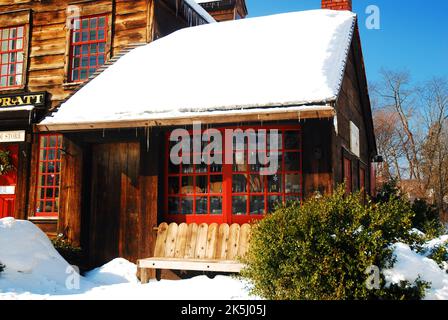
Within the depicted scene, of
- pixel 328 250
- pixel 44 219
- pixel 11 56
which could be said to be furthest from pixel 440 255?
pixel 11 56

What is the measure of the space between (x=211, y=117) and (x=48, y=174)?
5.75 metres

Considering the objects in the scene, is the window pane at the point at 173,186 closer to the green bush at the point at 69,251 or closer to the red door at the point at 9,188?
the green bush at the point at 69,251

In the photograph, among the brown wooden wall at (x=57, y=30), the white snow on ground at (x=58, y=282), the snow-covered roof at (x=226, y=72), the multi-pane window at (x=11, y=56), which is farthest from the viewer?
the multi-pane window at (x=11, y=56)

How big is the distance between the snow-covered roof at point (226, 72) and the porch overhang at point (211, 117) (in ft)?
0.25

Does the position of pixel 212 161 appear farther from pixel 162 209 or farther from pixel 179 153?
pixel 162 209

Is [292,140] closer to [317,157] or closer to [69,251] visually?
[317,157]

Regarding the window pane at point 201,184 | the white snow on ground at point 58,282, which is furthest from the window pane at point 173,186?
the white snow on ground at point 58,282

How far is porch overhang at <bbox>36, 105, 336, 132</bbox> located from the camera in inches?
287

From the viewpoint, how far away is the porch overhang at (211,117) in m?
7.28

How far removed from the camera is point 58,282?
753 centimetres

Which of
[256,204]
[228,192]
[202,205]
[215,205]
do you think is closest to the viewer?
[256,204]
